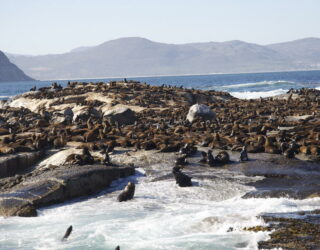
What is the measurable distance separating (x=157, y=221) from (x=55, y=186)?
378 centimetres

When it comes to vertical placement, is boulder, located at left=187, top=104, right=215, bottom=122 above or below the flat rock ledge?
above

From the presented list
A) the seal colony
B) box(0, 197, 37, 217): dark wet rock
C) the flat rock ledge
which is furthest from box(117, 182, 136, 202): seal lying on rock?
the seal colony

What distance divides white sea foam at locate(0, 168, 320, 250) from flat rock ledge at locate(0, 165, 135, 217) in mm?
420

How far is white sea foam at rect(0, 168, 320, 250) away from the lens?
10180 millimetres

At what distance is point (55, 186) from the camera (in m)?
13.9

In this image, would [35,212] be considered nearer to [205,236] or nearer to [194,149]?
[205,236]

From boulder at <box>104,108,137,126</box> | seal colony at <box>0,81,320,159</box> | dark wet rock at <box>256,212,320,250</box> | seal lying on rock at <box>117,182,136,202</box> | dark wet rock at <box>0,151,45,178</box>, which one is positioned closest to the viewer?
dark wet rock at <box>256,212,320,250</box>

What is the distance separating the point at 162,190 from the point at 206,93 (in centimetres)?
2666

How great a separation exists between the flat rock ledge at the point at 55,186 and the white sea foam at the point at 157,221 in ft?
1.38

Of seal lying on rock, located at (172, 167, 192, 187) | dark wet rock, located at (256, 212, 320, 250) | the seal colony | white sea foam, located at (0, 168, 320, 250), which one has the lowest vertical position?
white sea foam, located at (0, 168, 320, 250)

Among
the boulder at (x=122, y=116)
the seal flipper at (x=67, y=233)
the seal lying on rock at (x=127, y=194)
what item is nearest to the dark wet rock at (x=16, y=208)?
the seal lying on rock at (x=127, y=194)

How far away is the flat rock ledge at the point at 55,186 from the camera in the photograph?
12930 millimetres

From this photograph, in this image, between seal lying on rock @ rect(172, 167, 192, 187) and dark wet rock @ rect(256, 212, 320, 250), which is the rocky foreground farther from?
seal lying on rock @ rect(172, 167, 192, 187)

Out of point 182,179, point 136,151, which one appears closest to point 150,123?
point 136,151
